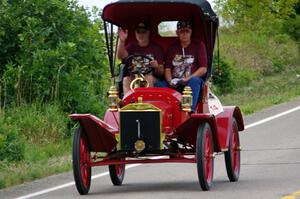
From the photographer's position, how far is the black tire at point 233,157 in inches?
533

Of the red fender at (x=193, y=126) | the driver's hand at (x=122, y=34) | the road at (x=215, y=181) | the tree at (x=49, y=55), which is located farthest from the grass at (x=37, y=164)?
the red fender at (x=193, y=126)

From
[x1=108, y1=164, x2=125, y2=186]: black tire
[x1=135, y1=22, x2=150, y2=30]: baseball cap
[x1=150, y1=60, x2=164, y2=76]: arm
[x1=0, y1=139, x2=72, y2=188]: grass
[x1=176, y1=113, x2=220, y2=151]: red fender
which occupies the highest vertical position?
[x1=135, y1=22, x2=150, y2=30]: baseball cap

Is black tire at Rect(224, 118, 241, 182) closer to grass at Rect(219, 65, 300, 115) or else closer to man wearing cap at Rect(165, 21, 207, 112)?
→ man wearing cap at Rect(165, 21, 207, 112)

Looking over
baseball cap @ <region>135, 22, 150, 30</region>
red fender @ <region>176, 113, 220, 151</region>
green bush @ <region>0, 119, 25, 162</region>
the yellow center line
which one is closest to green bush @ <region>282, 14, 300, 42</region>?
green bush @ <region>0, 119, 25, 162</region>

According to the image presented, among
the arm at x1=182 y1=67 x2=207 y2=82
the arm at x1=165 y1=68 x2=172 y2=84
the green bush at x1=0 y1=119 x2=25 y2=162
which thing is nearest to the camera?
the arm at x1=182 y1=67 x2=207 y2=82

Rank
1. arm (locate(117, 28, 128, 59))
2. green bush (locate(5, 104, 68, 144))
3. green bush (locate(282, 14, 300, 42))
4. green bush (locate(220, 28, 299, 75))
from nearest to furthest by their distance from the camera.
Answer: arm (locate(117, 28, 128, 59)) → green bush (locate(5, 104, 68, 144)) → green bush (locate(220, 28, 299, 75)) → green bush (locate(282, 14, 300, 42))

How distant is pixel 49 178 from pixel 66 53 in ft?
18.8

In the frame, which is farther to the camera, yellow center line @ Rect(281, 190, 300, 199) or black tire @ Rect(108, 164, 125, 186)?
black tire @ Rect(108, 164, 125, 186)

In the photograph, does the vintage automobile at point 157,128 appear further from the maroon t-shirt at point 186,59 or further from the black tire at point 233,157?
the maroon t-shirt at point 186,59

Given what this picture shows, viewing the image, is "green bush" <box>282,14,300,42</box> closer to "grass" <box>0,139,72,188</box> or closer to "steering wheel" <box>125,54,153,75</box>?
"grass" <box>0,139,72,188</box>

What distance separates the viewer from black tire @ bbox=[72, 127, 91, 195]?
40.3 feet

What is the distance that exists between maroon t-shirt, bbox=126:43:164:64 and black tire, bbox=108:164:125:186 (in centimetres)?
156

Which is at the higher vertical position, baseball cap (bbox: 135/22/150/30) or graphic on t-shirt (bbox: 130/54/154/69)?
baseball cap (bbox: 135/22/150/30)

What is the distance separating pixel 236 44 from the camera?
35.5 meters
